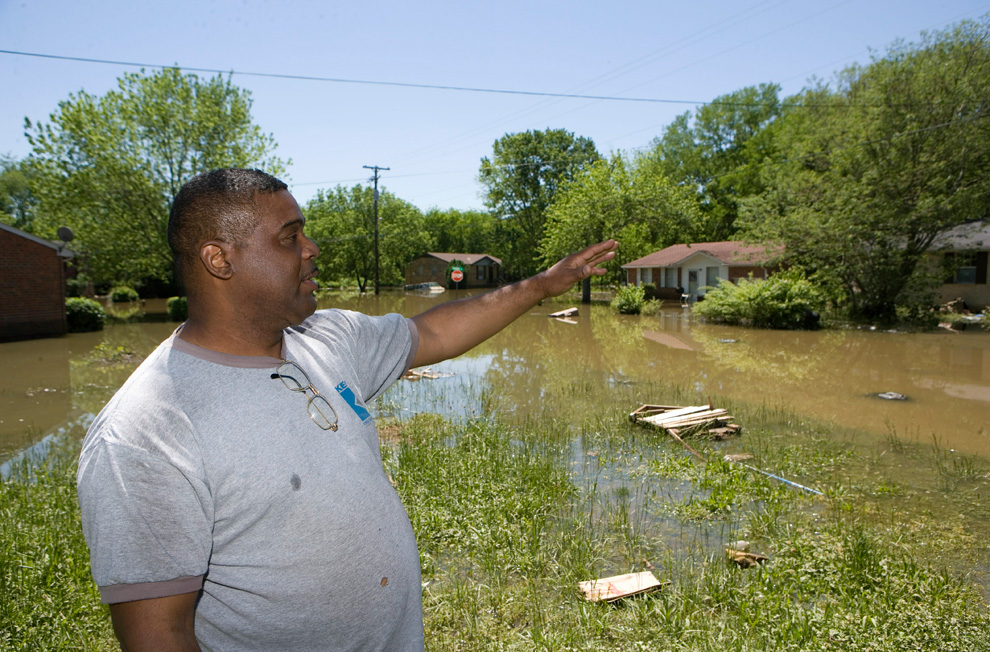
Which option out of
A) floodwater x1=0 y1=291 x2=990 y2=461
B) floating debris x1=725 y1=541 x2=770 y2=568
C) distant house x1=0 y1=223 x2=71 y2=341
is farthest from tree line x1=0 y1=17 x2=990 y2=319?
floating debris x1=725 y1=541 x2=770 y2=568

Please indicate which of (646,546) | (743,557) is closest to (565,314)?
(646,546)

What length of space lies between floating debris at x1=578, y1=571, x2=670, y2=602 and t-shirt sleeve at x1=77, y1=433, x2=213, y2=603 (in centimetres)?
334

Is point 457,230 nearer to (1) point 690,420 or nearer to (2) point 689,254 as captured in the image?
(2) point 689,254

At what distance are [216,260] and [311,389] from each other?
0.41 m

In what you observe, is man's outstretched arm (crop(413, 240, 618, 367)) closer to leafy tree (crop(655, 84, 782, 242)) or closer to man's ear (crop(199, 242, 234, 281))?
man's ear (crop(199, 242, 234, 281))

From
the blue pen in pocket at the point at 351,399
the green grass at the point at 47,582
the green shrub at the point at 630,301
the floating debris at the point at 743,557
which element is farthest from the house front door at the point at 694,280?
the blue pen in pocket at the point at 351,399

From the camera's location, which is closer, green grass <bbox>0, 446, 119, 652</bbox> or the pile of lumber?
green grass <bbox>0, 446, 119, 652</bbox>

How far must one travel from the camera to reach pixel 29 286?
2128 centimetres

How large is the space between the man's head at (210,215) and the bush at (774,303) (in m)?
26.1

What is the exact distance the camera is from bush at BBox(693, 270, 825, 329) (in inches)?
972

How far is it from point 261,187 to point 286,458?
722 millimetres

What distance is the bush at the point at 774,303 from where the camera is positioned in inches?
972

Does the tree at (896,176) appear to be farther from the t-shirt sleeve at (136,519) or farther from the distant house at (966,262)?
the t-shirt sleeve at (136,519)

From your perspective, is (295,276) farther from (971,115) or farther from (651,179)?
(651,179)
